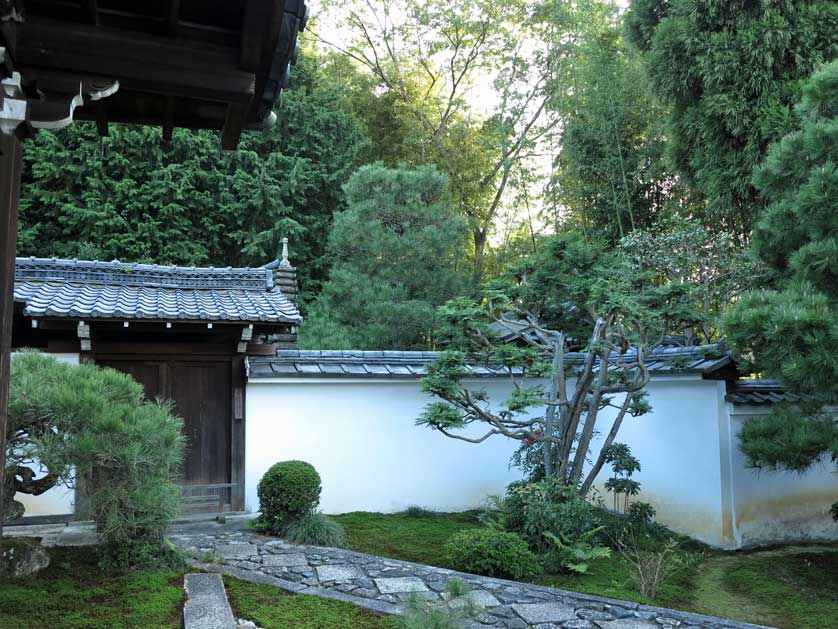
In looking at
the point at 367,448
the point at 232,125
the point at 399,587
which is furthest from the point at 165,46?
the point at 367,448

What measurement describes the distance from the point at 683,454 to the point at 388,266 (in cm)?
777

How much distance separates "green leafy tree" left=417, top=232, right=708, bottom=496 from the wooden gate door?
2.80 meters

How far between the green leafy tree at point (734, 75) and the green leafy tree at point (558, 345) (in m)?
2.55

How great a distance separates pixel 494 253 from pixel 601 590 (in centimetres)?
1508

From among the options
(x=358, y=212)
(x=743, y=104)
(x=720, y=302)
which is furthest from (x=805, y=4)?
(x=358, y=212)

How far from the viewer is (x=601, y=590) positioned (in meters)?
5.41

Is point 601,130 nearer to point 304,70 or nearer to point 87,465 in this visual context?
point 304,70

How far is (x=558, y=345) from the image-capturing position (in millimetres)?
7367

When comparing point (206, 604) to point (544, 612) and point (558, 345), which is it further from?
point (558, 345)

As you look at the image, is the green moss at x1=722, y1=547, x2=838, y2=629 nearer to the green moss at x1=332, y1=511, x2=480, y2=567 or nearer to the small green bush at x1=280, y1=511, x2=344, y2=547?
the green moss at x1=332, y1=511, x2=480, y2=567

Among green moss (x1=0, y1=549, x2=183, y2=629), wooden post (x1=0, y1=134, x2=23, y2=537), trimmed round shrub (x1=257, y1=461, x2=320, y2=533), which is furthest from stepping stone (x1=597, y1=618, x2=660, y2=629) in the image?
wooden post (x1=0, y1=134, x2=23, y2=537)

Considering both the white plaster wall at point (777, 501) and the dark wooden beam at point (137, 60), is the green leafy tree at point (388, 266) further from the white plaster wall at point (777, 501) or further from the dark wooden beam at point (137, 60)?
the dark wooden beam at point (137, 60)

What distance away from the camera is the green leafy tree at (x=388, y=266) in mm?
13594

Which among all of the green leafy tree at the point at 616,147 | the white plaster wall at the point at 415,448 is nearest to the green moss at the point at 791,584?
the white plaster wall at the point at 415,448
